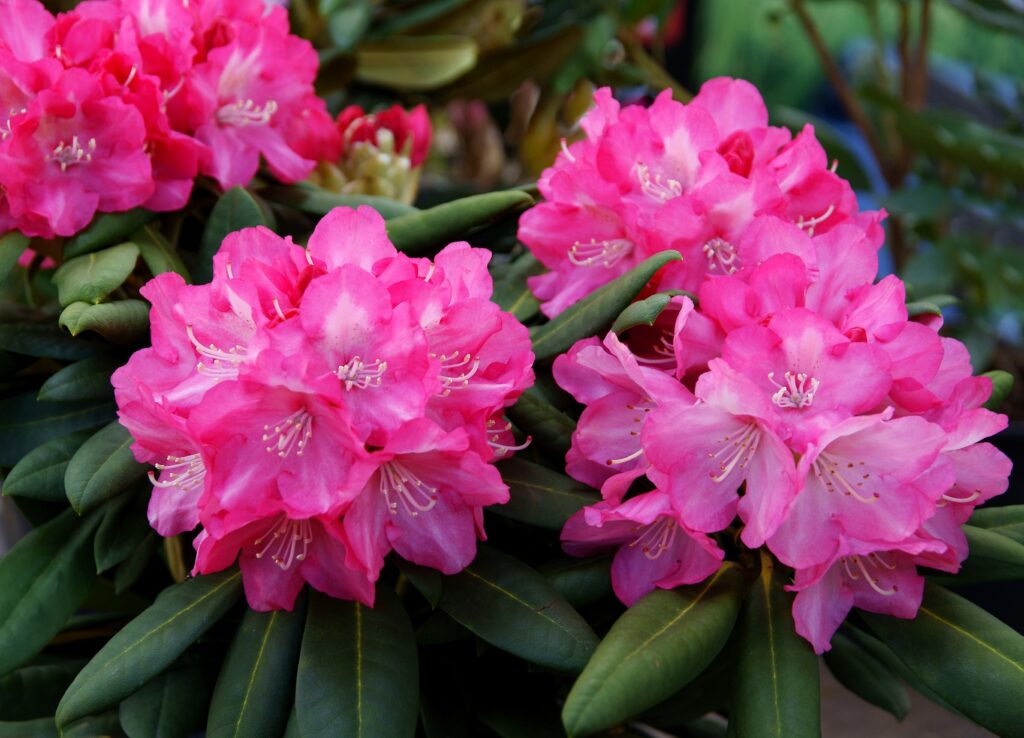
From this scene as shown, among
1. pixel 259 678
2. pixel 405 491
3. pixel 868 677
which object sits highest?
pixel 405 491

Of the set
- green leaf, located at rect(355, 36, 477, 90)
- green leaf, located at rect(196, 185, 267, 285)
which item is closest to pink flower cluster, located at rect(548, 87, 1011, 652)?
green leaf, located at rect(196, 185, 267, 285)

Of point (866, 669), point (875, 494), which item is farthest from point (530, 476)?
point (866, 669)

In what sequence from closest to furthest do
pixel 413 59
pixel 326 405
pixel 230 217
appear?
pixel 326 405 → pixel 230 217 → pixel 413 59

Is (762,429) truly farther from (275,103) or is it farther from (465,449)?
(275,103)

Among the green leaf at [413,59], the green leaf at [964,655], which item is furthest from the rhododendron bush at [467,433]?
the green leaf at [413,59]

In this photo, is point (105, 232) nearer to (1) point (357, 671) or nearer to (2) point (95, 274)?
(2) point (95, 274)

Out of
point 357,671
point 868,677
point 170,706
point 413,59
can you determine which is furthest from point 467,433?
point 413,59
